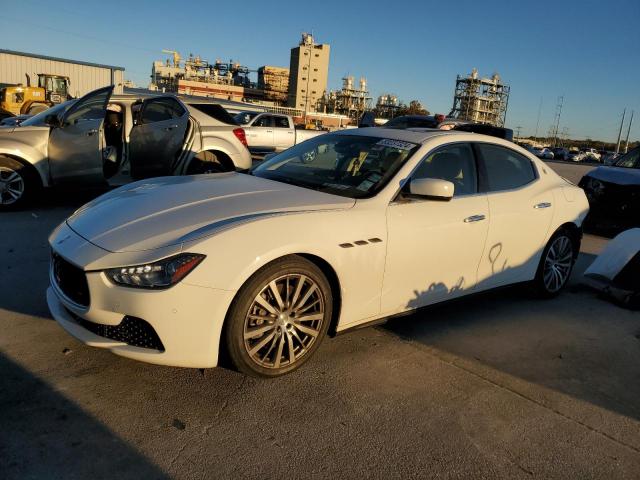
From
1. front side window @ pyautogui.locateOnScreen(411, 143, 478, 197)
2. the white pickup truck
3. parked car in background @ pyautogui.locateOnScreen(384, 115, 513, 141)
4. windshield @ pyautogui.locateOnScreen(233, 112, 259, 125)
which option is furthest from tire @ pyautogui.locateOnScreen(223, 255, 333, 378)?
windshield @ pyautogui.locateOnScreen(233, 112, 259, 125)

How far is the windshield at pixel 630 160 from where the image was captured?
8436 mm

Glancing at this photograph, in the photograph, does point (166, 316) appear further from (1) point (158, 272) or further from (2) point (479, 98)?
(2) point (479, 98)

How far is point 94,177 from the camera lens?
7051mm

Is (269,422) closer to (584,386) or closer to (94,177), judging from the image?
(584,386)

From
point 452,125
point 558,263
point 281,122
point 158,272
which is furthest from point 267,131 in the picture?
point 158,272

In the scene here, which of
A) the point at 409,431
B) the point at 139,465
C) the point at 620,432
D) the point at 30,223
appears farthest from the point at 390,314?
the point at 30,223

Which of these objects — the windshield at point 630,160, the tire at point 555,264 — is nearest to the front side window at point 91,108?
the tire at point 555,264

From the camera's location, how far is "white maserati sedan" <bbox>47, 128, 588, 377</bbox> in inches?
99.5

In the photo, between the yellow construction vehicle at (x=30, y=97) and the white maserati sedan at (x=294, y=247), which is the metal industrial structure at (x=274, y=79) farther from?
the white maserati sedan at (x=294, y=247)

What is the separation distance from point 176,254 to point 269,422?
0.98 m

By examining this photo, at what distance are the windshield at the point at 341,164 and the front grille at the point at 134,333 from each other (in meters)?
1.48

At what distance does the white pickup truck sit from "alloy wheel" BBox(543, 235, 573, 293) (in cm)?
1327

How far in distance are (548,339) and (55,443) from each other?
3.40m

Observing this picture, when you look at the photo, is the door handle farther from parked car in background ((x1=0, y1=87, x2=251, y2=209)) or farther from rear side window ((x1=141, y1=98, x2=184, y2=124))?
rear side window ((x1=141, y1=98, x2=184, y2=124))
